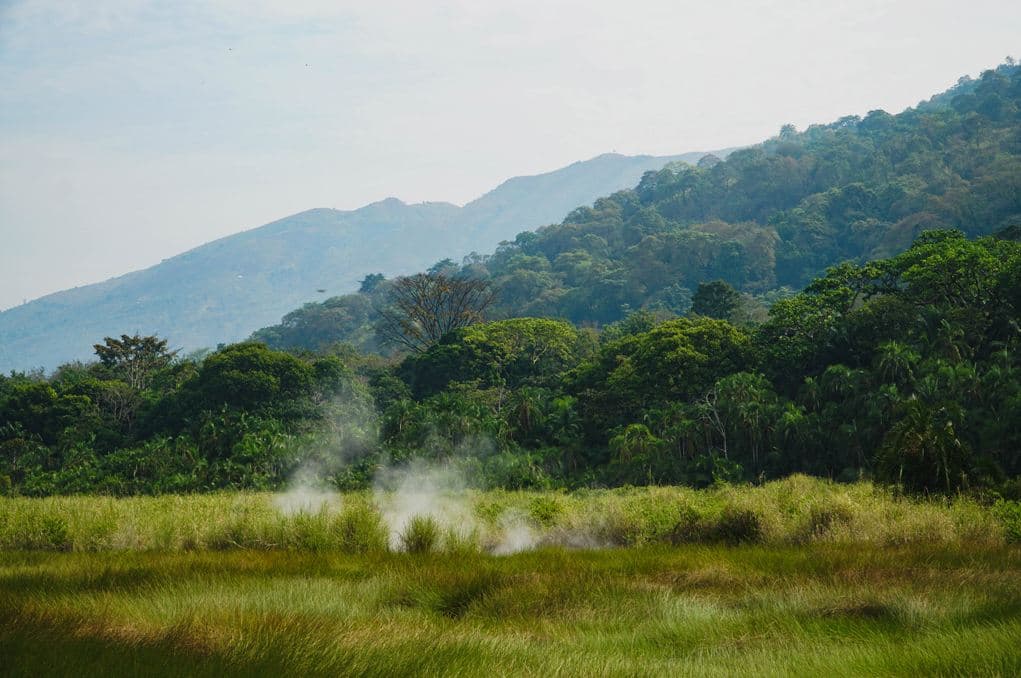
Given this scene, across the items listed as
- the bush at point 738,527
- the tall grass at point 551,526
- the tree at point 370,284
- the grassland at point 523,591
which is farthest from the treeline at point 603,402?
the tree at point 370,284

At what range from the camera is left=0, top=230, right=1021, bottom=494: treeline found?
4809 cm

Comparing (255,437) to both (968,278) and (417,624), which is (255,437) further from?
(417,624)

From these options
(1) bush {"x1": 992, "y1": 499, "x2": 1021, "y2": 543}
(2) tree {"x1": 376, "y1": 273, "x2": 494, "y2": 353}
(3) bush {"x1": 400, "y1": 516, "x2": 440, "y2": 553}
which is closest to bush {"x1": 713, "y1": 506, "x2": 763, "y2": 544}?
(1) bush {"x1": 992, "y1": 499, "x2": 1021, "y2": 543}

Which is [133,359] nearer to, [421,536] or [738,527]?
[421,536]

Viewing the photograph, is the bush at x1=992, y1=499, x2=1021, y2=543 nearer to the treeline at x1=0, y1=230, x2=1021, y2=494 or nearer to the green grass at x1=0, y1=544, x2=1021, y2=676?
the green grass at x1=0, y1=544, x2=1021, y2=676

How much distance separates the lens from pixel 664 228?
6796 inches

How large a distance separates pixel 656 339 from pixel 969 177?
98.6m

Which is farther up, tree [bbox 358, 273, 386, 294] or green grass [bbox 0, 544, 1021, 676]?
tree [bbox 358, 273, 386, 294]

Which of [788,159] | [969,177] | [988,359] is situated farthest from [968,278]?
[788,159]

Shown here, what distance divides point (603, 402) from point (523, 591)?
46.6m

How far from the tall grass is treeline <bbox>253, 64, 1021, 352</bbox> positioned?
74.6 meters

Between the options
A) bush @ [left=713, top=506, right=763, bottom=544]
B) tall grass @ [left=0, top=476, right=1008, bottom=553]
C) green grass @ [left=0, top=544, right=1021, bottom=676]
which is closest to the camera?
green grass @ [left=0, top=544, right=1021, bottom=676]

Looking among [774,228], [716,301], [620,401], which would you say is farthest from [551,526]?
[774,228]

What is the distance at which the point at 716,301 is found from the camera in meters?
81.7
